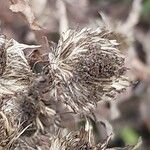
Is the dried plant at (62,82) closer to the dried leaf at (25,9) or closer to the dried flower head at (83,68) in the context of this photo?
the dried flower head at (83,68)

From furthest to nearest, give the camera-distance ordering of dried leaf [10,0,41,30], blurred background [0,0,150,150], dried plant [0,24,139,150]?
blurred background [0,0,150,150]
dried leaf [10,0,41,30]
dried plant [0,24,139,150]

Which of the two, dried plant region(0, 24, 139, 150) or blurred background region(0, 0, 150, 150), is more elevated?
blurred background region(0, 0, 150, 150)

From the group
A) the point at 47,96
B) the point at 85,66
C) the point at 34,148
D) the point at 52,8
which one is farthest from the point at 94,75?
the point at 52,8

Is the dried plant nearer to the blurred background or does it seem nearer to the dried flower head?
the dried flower head

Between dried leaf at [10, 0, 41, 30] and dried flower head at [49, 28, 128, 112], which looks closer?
dried flower head at [49, 28, 128, 112]

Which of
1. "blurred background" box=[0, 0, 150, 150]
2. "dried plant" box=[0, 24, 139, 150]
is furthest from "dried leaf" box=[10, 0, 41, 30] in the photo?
"blurred background" box=[0, 0, 150, 150]

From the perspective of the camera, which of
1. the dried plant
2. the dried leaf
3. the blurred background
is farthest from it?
the blurred background
